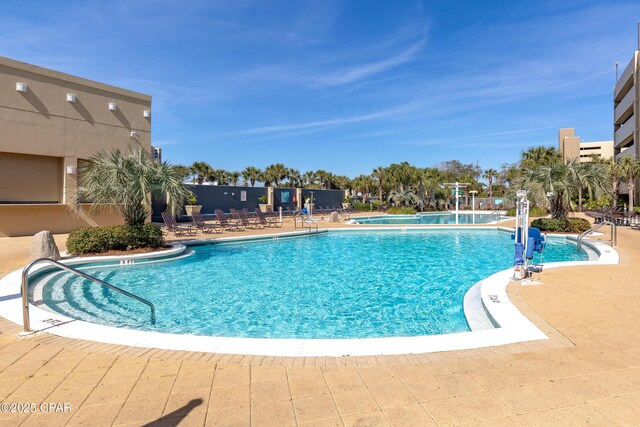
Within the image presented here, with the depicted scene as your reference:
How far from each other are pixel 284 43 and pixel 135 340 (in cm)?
1906

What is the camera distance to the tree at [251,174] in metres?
48.6

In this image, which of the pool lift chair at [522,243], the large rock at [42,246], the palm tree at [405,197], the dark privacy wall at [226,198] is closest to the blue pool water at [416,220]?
the palm tree at [405,197]

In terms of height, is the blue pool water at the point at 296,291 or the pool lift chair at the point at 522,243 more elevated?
the pool lift chair at the point at 522,243

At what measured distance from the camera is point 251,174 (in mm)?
48750

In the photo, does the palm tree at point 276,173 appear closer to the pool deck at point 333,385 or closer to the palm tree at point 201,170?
the palm tree at point 201,170

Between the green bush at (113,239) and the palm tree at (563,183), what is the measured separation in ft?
48.3

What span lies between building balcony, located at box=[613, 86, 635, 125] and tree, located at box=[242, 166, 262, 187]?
3934 cm

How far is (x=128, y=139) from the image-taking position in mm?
16422

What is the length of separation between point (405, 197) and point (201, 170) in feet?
83.1

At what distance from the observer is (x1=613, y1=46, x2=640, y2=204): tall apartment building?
29.2m

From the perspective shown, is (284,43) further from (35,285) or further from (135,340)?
(135,340)

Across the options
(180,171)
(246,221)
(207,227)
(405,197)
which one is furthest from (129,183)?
(405,197)

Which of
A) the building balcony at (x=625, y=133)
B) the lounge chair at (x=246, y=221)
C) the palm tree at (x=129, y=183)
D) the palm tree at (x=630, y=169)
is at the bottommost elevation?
the lounge chair at (x=246, y=221)

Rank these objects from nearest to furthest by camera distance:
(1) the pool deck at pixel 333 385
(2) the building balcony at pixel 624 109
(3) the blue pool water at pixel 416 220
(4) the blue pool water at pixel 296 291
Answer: (1) the pool deck at pixel 333 385 < (4) the blue pool water at pixel 296 291 < (3) the blue pool water at pixel 416 220 < (2) the building balcony at pixel 624 109
